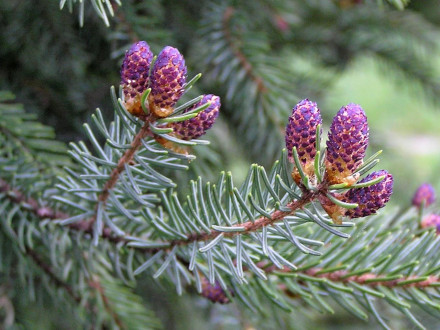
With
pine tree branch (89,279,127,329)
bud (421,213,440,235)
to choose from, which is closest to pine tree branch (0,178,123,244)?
pine tree branch (89,279,127,329)

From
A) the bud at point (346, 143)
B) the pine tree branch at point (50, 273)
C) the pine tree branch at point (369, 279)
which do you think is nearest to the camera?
the bud at point (346, 143)

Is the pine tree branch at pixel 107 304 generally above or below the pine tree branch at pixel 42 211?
below

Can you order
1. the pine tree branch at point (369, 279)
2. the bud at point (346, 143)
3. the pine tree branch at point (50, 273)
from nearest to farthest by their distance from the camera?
the bud at point (346, 143) → the pine tree branch at point (369, 279) → the pine tree branch at point (50, 273)

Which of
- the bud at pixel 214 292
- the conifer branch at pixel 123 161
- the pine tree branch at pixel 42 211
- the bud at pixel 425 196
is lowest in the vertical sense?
the pine tree branch at pixel 42 211

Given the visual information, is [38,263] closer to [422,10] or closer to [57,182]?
[57,182]

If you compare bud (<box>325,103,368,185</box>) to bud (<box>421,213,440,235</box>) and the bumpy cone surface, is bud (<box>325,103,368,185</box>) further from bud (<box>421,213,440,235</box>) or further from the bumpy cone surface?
bud (<box>421,213,440,235</box>)

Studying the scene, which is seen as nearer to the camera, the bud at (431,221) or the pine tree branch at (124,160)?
the pine tree branch at (124,160)

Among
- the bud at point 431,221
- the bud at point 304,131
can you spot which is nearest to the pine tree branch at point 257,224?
the bud at point 304,131

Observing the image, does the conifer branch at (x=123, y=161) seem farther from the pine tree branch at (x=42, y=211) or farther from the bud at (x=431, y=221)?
the bud at (x=431, y=221)
